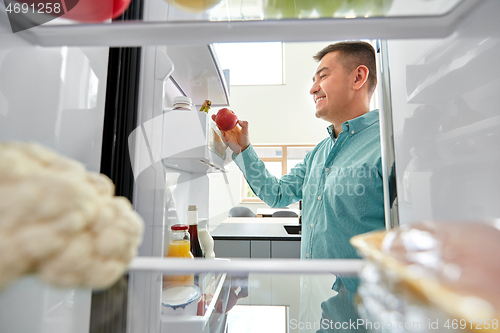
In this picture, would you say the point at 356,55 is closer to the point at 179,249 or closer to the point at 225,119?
the point at 225,119

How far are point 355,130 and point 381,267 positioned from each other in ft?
2.62

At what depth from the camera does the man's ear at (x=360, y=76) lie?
97 centimetres

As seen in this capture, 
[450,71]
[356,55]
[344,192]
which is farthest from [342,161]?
[450,71]

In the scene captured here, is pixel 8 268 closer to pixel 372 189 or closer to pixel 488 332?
pixel 488 332

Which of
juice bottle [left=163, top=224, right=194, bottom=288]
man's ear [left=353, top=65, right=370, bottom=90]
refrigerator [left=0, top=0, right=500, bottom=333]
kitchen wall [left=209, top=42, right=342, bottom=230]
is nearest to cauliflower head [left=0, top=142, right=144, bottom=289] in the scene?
refrigerator [left=0, top=0, right=500, bottom=333]

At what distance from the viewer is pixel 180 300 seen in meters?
0.57

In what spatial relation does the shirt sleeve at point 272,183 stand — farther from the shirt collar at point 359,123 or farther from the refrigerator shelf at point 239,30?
the refrigerator shelf at point 239,30

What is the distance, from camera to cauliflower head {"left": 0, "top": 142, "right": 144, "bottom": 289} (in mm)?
150

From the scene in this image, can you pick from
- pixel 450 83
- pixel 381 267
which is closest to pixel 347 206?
pixel 450 83

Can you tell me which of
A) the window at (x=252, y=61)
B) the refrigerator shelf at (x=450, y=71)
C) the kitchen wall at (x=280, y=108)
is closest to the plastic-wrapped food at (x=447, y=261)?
the refrigerator shelf at (x=450, y=71)

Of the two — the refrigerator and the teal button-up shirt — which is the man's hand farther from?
the refrigerator

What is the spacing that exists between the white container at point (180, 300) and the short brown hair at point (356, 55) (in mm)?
919

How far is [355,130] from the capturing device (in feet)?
3.07

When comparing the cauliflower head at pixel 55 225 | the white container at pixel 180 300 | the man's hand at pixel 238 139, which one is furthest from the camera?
the man's hand at pixel 238 139
